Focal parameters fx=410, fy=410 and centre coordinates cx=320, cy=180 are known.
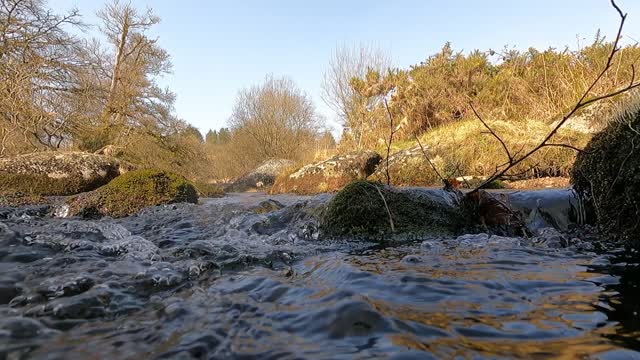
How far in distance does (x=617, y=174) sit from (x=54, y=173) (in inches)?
417

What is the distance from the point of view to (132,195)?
266 inches

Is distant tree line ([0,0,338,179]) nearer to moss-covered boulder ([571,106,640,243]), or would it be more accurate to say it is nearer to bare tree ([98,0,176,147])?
bare tree ([98,0,176,147])

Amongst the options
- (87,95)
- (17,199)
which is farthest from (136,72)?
(17,199)

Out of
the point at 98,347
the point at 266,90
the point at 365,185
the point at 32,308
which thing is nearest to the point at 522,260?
the point at 365,185

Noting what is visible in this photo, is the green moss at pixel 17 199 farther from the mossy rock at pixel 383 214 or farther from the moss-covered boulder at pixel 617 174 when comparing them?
the moss-covered boulder at pixel 617 174

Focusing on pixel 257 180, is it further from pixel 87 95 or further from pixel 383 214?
pixel 383 214

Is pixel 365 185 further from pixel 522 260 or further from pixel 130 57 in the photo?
pixel 130 57

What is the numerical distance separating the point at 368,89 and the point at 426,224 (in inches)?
647

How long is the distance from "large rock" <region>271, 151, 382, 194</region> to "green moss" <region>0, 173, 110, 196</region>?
6835 mm

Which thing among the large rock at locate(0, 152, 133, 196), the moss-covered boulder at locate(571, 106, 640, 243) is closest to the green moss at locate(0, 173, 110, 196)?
the large rock at locate(0, 152, 133, 196)

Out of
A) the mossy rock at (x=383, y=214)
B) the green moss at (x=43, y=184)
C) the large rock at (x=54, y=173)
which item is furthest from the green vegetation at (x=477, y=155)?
the green moss at (x=43, y=184)

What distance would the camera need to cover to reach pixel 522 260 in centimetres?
262

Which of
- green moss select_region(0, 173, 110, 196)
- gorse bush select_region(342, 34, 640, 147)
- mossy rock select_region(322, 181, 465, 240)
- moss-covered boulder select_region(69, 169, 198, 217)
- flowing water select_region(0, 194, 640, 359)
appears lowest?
flowing water select_region(0, 194, 640, 359)

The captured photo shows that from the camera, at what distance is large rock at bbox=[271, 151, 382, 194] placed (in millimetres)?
13820
